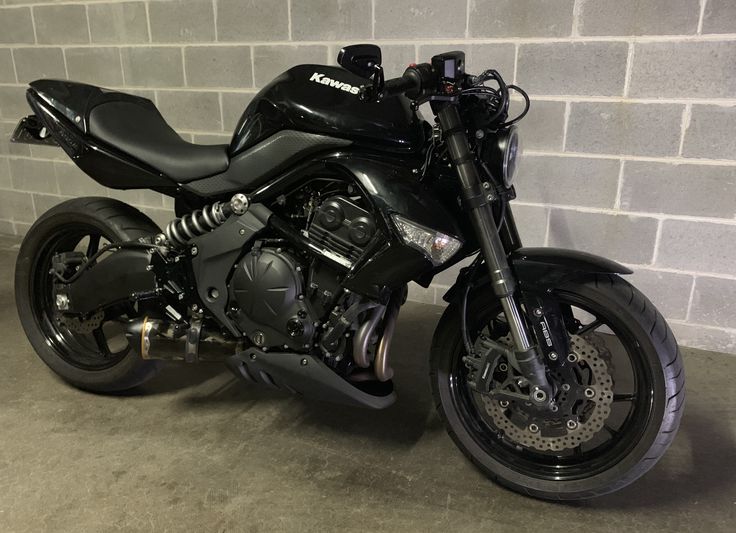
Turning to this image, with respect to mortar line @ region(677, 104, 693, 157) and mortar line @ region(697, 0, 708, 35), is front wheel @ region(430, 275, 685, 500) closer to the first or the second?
mortar line @ region(677, 104, 693, 157)

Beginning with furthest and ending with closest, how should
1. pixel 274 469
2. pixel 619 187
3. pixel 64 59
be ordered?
pixel 64 59, pixel 619 187, pixel 274 469

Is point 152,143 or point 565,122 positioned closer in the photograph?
point 152,143

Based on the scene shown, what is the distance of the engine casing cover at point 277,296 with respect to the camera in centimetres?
169

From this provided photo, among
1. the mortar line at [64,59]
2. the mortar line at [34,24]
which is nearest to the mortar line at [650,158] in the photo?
the mortar line at [64,59]

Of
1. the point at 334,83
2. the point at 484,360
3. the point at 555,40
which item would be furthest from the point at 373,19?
the point at 484,360

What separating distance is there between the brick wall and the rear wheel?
3.91 ft

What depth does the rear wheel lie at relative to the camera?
205 centimetres

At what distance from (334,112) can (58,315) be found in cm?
135

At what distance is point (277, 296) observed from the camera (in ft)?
5.56

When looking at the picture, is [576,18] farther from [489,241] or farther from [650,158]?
[489,241]

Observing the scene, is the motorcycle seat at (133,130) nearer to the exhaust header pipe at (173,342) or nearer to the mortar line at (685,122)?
the exhaust header pipe at (173,342)

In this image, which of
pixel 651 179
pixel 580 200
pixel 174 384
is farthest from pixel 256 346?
pixel 651 179

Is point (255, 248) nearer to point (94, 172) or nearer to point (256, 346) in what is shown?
point (256, 346)

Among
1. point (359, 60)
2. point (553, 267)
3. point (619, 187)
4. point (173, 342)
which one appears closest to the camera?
point (359, 60)
